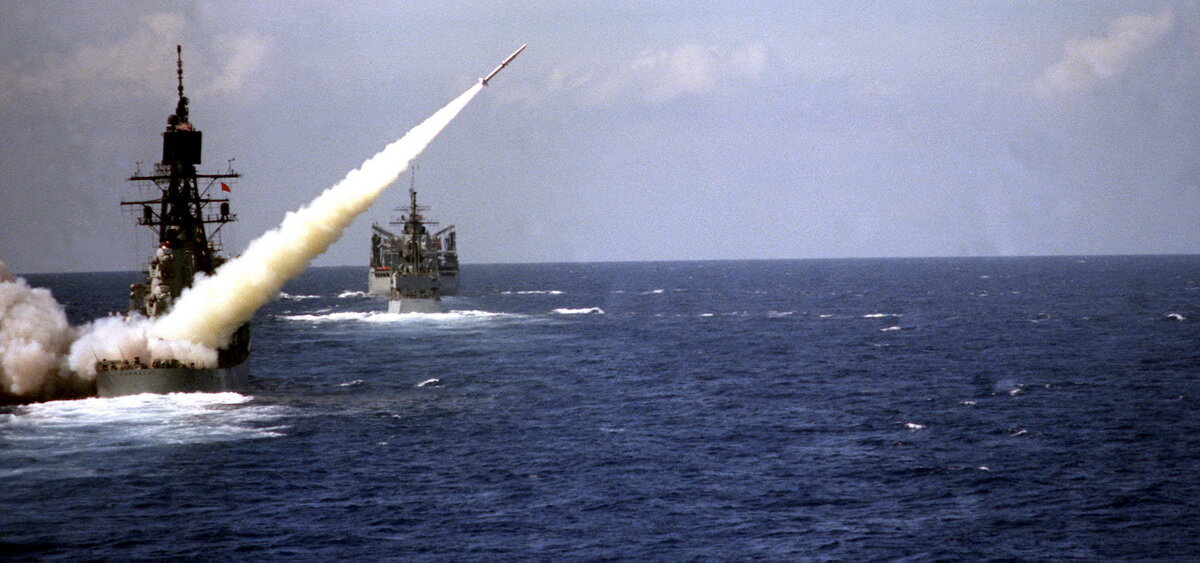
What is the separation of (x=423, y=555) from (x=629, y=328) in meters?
89.8

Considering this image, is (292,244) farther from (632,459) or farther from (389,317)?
(389,317)

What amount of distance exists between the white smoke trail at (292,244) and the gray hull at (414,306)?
240ft

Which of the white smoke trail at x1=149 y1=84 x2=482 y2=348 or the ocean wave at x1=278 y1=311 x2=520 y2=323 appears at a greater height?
the white smoke trail at x1=149 y1=84 x2=482 y2=348

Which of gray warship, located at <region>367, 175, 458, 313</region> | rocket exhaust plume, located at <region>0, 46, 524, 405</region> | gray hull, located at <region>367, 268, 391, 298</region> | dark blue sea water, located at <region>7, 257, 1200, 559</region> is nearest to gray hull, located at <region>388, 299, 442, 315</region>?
gray warship, located at <region>367, 175, 458, 313</region>

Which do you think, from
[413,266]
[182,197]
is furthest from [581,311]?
[182,197]

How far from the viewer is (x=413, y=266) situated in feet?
467

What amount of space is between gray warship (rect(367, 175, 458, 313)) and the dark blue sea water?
158 ft

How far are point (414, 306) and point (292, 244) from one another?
75.0 metres

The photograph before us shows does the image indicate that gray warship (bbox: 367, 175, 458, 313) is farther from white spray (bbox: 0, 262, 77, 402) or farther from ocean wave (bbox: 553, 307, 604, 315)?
white spray (bbox: 0, 262, 77, 402)

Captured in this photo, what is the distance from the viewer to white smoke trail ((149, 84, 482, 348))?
6159cm

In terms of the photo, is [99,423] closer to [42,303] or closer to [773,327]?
[42,303]

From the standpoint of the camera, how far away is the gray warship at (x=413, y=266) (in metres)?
138

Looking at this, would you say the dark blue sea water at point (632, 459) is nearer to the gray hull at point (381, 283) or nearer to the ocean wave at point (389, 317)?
the ocean wave at point (389, 317)

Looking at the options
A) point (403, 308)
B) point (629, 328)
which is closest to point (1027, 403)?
point (629, 328)
